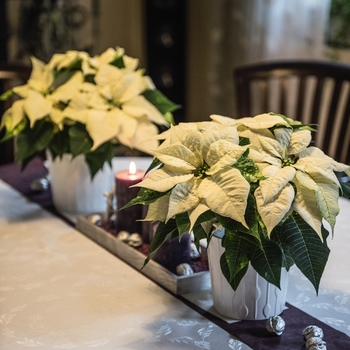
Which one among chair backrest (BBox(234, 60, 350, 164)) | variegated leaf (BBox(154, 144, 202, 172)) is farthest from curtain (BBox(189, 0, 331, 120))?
variegated leaf (BBox(154, 144, 202, 172))

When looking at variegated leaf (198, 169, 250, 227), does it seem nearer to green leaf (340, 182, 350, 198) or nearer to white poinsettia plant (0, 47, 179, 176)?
green leaf (340, 182, 350, 198)

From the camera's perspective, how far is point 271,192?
27.7 inches

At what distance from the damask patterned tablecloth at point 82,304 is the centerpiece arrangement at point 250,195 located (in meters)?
0.12

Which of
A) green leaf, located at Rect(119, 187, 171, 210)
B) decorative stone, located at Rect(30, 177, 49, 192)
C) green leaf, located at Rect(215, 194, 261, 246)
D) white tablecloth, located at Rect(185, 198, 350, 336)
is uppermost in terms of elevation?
green leaf, located at Rect(119, 187, 171, 210)

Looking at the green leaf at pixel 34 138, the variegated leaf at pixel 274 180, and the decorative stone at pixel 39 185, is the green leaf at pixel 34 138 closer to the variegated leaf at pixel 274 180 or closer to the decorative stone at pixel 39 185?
the decorative stone at pixel 39 185

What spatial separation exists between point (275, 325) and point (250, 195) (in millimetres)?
183

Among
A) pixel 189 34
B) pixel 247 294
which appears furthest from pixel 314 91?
pixel 189 34

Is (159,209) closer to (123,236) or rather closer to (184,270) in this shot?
(184,270)

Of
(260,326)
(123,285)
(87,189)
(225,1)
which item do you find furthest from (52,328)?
(225,1)

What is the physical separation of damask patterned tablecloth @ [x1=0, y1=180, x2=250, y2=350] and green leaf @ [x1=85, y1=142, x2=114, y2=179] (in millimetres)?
130

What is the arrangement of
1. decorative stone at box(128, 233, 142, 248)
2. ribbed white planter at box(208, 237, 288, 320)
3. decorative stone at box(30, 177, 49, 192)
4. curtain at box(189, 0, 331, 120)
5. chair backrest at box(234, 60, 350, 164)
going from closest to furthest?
1. ribbed white planter at box(208, 237, 288, 320)
2. decorative stone at box(128, 233, 142, 248)
3. decorative stone at box(30, 177, 49, 192)
4. chair backrest at box(234, 60, 350, 164)
5. curtain at box(189, 0, 331, 120)

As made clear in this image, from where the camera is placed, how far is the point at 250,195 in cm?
72

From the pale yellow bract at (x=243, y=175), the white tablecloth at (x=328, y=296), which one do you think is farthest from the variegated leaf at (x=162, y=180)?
the white tablecloth at (x=328, y=296)

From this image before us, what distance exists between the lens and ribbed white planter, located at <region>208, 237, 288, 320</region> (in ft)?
2.68
